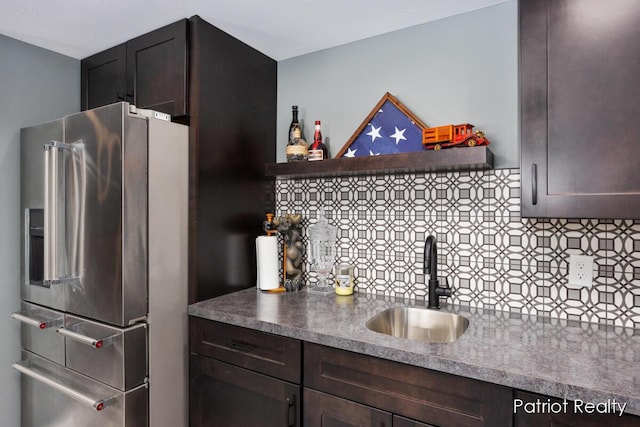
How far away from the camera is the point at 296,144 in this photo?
6.70ft

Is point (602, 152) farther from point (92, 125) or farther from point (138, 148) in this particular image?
point (92, 125)

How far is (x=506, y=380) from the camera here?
1005mm

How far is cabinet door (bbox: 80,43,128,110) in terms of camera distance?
2.01 meters

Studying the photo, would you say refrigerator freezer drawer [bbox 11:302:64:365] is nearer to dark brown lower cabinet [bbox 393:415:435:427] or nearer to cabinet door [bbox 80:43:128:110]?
cabinet door [bbox 80:43:128:110]

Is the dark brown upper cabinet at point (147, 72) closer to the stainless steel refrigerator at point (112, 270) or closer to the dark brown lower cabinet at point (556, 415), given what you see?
Answer: the stainless steel refrigerator at point (112, 270)

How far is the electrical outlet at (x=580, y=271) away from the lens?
4.74 feet

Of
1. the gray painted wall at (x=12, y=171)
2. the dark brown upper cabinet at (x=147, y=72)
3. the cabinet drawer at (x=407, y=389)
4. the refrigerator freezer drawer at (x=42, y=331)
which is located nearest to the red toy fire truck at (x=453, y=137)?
the cabinet drawer at (x=407, y=389)

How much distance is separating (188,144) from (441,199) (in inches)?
48.4

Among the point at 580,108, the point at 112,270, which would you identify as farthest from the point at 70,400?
the point at 580,108

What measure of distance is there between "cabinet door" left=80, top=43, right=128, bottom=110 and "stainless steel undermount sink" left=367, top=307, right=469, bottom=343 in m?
1.76

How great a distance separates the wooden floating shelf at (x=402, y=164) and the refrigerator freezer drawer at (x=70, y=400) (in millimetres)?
1183

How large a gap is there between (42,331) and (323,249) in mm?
1457

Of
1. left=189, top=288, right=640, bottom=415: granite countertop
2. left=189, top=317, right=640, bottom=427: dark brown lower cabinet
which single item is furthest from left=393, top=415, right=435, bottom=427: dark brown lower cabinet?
left=189, top=288, right=640, bottom=415: granite countertop

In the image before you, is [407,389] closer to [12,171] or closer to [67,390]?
[67,390]
